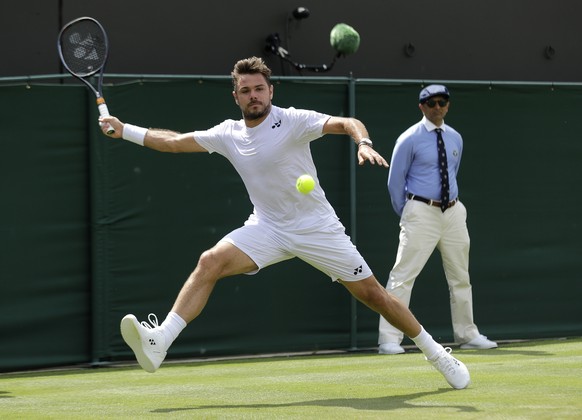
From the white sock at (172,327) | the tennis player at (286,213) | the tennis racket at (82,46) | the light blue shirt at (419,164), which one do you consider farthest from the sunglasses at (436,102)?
the white sock at (172,327)

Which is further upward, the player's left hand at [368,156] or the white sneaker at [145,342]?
the player's left hand at [368,156]

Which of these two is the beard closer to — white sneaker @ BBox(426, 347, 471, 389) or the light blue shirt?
white sneaker @ BBox(426, 347, 471, 389)

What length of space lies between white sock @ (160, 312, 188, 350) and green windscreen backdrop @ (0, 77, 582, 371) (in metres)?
2.94

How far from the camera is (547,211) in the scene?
1170 centimetres

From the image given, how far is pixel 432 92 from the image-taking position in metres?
10.6

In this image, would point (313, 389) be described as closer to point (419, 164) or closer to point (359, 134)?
point (359, 134)

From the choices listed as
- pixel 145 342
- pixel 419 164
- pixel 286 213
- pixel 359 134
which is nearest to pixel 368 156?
pixel 359 134

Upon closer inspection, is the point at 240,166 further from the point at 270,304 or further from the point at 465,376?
the point at 270,304

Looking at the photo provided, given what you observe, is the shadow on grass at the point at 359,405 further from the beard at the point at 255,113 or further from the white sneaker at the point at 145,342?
the beard at the point at 255,113

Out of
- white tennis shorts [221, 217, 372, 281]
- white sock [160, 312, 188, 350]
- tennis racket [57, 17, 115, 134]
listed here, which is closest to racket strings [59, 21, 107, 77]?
tennis racket [57, 17, 115, 134]

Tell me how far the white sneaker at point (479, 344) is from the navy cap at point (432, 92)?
6.89ft

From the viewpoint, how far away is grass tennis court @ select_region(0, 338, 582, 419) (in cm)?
689

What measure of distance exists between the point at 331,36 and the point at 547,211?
8.97 feet

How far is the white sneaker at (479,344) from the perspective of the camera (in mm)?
10984
